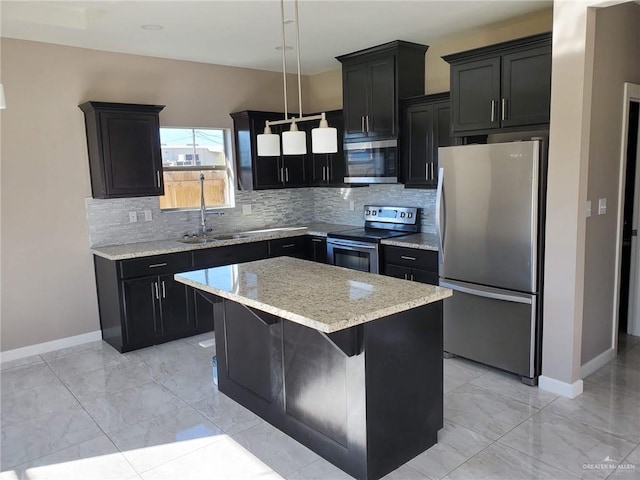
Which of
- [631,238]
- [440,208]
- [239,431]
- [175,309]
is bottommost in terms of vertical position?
[239,431]

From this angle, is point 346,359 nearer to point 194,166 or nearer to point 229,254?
point 229,254

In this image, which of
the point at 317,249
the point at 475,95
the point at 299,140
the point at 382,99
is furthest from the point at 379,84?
the point at 299,140

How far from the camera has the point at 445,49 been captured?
4.59 m

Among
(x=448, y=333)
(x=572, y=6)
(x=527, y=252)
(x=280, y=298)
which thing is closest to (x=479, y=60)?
(x=572, y=6)

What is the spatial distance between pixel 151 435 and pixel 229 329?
778 millimetres

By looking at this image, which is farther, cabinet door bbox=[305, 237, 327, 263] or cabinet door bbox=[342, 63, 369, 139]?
cabinet door bbox=[305, 237, 327, 263]

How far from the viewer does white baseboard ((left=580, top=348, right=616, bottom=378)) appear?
3539 millimetres

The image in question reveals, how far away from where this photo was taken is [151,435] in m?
2.98

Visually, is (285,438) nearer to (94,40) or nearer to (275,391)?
(275,391)

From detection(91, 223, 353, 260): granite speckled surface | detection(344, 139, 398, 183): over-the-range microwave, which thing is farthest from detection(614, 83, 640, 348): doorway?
detection(91, 223, 353, 260): granite speckled surface

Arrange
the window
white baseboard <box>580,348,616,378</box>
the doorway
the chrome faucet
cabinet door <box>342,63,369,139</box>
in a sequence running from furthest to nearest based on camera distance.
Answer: the chrome faucet, the window, cabinet door <box>342,63,369,139</box>, the doorway, white baseboard <box>580,348,616,378</box>

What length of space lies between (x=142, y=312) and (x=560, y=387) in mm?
3344

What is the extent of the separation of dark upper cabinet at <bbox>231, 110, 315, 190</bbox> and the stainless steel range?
92 centimetres

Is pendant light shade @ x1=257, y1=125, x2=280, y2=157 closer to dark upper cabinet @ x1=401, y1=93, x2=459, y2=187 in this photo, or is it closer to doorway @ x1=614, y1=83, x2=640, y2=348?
dark upper cabinet @ x1=401, y1=93, x2=459, y2=187
